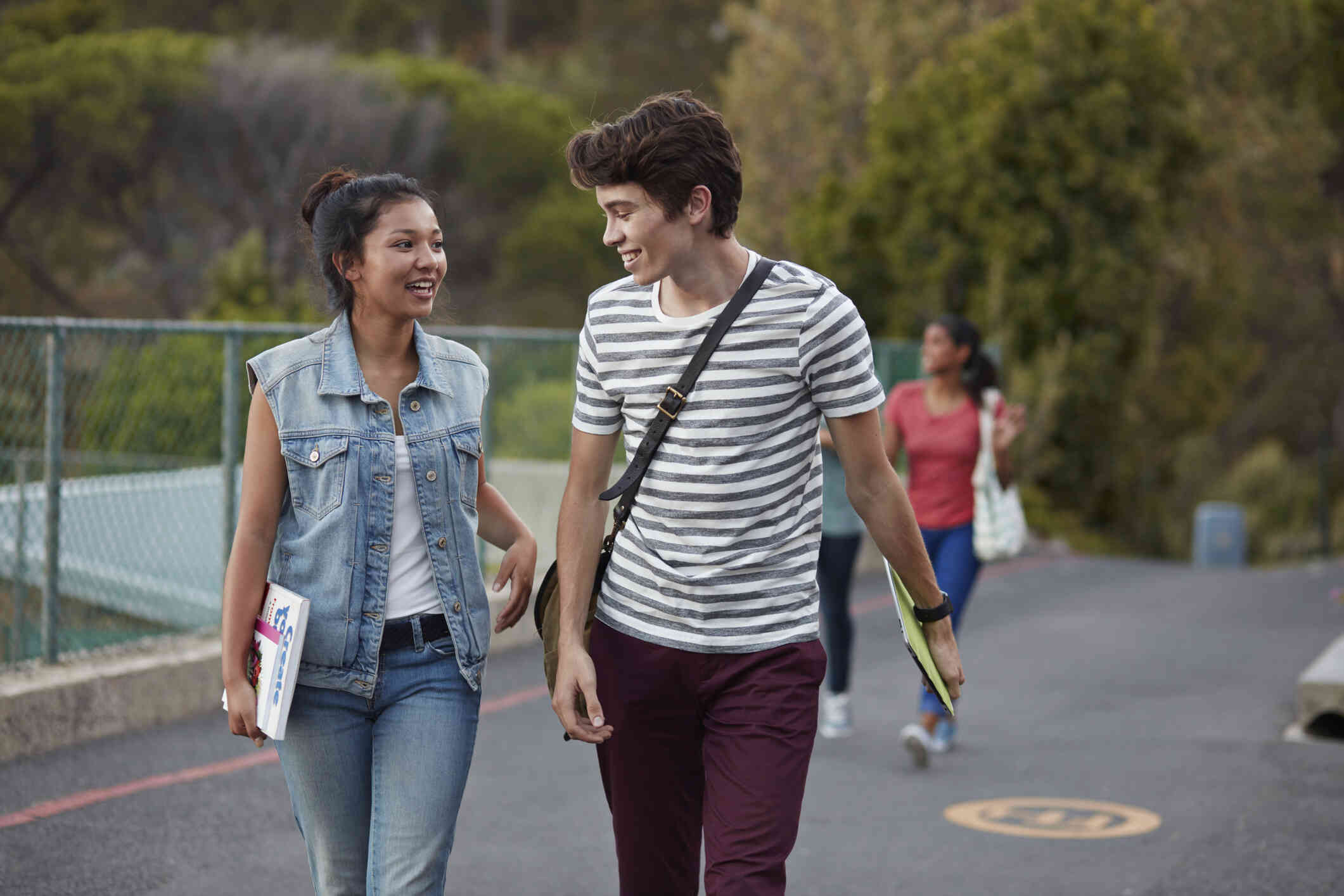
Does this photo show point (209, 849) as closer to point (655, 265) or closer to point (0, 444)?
point (655, 265)

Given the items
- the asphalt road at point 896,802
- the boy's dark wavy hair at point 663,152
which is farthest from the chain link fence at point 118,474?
the boy's dark wavy hair at point 663,152

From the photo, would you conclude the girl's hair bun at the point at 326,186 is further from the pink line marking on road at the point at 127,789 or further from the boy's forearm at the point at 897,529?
the pink line marking on road at the point at 127,789

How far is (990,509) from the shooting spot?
23.6 ft

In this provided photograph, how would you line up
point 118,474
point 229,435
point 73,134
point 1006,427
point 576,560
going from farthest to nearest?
point 73,134, point 118,474, point 229,435, point 1006,427, point 576,560

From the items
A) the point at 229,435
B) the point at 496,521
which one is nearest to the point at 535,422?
the point at 229,435

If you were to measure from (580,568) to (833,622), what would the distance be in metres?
4.36

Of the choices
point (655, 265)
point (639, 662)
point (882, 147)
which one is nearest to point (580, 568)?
point (639, 662)

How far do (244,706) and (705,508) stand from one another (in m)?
0.92

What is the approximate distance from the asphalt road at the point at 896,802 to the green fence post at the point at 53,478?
1.70 ft

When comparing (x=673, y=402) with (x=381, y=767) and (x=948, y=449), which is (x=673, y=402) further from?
(x=948, y=449)

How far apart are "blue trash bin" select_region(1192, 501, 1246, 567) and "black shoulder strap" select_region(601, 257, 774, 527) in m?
20.3

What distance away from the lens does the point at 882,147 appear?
2331 cm

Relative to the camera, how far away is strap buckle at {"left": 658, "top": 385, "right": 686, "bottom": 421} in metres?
3.15

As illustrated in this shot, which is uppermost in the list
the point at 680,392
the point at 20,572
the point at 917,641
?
the point at 680,392
